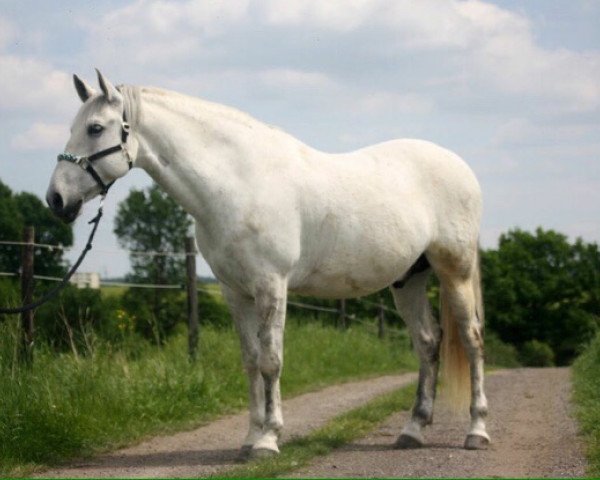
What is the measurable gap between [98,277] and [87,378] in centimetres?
473

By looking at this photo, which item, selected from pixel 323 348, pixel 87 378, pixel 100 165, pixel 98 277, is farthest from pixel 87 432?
pixel 323 348

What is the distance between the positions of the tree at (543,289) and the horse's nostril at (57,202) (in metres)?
33.0

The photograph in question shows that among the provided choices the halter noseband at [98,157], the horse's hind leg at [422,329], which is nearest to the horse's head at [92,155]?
the halter noseband at [98,157]

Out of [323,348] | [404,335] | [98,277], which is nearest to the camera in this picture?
[98,277]

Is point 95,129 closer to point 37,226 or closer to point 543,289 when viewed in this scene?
point 37,226

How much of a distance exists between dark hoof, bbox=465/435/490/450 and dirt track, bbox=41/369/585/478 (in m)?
0.07

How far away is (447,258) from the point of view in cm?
764

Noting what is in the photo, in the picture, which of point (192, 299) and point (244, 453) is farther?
point (192, 299)

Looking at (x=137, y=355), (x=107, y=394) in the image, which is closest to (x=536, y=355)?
(x=137, y=355)

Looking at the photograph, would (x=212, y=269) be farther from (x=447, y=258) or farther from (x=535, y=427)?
(x=535, y=427)

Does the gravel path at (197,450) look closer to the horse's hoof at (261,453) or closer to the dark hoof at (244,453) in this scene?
the dark hoof at (244,453)

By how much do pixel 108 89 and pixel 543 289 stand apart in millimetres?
35627

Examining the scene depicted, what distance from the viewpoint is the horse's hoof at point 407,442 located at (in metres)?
7.28

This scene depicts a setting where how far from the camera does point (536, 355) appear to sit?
110ft
